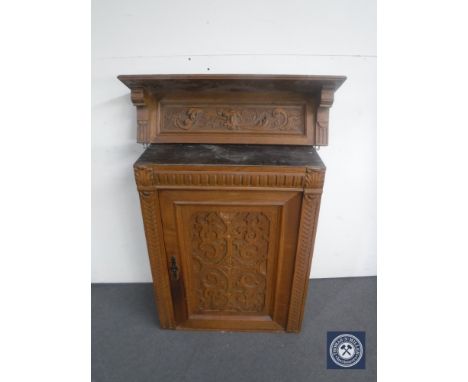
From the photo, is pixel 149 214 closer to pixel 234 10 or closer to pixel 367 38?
pixel 234 10

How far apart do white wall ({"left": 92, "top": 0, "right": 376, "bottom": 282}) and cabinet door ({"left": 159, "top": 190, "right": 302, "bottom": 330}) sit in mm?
523

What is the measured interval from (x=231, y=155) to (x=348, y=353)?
3.30 feet

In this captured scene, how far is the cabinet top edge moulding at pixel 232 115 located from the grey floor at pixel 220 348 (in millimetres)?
934

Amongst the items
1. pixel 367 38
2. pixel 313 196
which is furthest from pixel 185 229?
pixel 367 38

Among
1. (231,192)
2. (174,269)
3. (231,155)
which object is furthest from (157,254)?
(231,155)

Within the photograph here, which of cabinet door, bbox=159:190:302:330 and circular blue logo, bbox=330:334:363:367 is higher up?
cabinet door, bbox=159:190:302:330

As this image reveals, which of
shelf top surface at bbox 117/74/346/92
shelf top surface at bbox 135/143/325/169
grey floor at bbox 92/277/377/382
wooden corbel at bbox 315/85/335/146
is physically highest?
shelf top surface at bbox 117/74/346/92

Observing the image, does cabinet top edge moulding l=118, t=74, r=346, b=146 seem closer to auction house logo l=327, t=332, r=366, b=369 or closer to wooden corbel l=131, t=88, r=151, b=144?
wooden corbel l=131, t=88, r=151, b=144

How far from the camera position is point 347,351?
3.53 ft

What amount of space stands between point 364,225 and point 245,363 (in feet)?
3.23

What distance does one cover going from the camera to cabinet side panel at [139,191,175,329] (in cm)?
95

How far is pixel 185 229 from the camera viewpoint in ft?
3.35

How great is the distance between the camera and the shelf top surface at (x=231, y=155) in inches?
36.5

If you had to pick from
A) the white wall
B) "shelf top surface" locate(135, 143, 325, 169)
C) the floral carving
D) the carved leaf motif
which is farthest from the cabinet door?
the white wall
